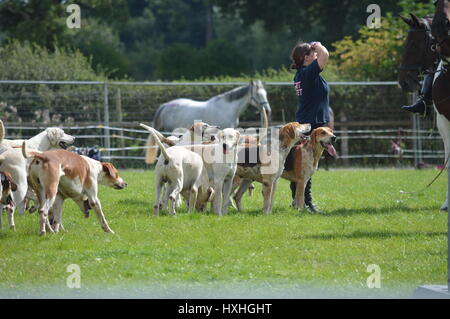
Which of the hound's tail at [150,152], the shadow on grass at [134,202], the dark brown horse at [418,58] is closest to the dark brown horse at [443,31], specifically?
the dark brown horse at [418,58]

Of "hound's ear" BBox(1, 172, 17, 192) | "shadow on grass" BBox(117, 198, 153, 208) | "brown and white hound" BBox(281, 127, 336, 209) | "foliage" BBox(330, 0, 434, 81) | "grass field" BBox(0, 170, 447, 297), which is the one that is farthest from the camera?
"foliage" BBox(330, 0, 434, 81)

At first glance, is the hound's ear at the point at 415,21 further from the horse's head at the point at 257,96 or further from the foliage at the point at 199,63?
the foliage at the point at 199,63

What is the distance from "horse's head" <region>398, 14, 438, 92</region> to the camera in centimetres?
1283

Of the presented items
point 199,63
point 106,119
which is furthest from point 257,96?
point 199,63

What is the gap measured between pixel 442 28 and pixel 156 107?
44.4 feet

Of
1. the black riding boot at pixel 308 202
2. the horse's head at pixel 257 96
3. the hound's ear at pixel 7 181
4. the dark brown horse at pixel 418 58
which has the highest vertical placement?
the dark brown horse at pixel 418 58

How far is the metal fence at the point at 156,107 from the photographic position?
22.1m

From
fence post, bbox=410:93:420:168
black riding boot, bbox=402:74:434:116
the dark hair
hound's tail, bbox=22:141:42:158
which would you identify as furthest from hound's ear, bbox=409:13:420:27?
fence post, bbox=410:93:420:168

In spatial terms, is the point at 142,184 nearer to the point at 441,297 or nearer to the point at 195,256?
the point at 195,256

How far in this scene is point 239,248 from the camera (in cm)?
923

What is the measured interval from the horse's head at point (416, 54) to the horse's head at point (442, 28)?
198 cm

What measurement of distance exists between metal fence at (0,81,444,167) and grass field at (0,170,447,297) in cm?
915

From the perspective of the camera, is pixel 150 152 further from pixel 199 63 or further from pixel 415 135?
pixel 199 63

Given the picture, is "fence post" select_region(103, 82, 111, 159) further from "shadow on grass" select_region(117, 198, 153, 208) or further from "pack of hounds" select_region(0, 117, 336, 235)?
"pack of hounds" select_region(0, 117, 336, 235)
